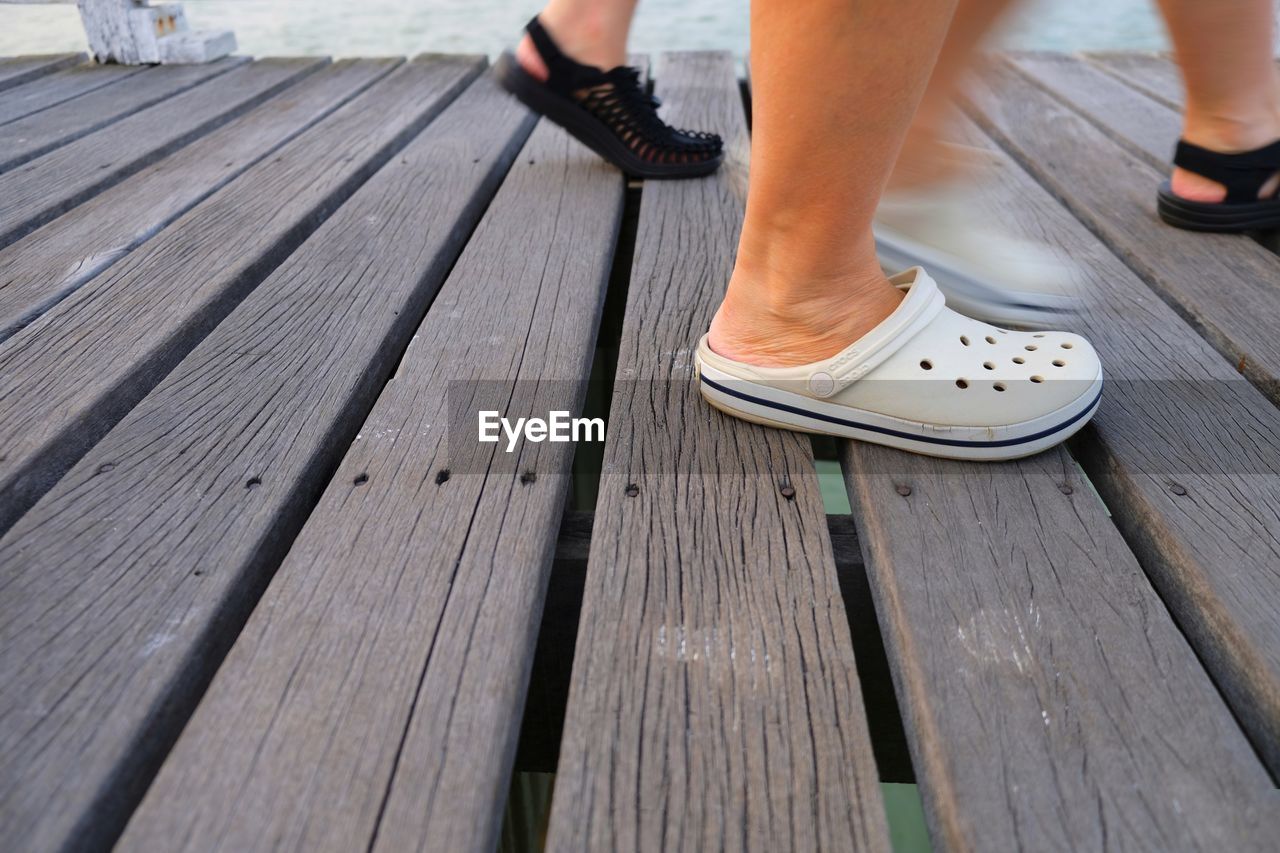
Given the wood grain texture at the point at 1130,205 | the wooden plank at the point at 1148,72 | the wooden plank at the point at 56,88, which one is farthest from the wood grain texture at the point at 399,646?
the wooden plank at the point at 1148,72

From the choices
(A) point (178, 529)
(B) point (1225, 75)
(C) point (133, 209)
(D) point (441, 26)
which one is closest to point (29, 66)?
(C) point (133, 209)

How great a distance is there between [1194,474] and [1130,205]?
865mm

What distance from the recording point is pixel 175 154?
6.52 ft

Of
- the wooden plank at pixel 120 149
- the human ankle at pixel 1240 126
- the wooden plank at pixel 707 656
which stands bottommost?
the wooden plank at pixel 120 149

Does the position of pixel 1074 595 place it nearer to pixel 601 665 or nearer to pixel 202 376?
pixel 601 665

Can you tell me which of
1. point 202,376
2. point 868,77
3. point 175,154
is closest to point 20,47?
point 175,154

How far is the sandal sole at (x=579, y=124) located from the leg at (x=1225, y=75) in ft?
2.58

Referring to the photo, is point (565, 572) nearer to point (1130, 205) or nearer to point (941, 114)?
point (941, 114)

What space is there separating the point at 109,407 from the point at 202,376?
104 mm

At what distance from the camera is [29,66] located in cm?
273

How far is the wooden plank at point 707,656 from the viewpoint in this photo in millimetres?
Answer: 644

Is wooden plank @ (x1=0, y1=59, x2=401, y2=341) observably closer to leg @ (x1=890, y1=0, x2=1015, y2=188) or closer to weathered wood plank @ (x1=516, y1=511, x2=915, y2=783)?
weathered wood plank @ (x1=516, y1=511, x2=915, y2=783)

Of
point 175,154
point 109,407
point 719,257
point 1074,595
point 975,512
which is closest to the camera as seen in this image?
point 1074,595

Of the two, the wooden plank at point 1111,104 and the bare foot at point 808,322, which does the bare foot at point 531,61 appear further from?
the wooden plank at point 1111,104
